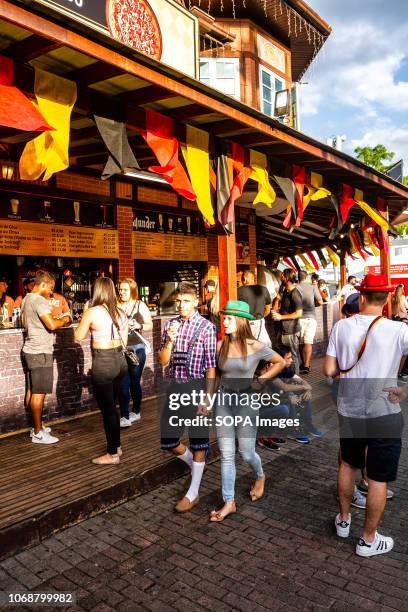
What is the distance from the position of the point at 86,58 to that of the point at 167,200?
6049 mm

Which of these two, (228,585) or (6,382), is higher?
(6,382)

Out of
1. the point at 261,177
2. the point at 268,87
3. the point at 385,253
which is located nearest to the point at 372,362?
the point at 261,177

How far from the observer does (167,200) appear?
1034 cm

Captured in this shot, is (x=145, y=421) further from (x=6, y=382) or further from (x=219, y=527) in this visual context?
(x=219, y=527)

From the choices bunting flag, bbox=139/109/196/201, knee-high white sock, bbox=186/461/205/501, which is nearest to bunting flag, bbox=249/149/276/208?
bunting flag, bbox=139/109/196/201

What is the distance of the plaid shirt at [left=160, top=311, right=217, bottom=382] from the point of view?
4.00 meters

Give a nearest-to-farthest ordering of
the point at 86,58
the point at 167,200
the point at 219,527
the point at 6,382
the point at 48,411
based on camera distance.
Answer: the point at 219,527, the point at 86,58, the point at 6,382, the point at 48,411, the point at 167,200

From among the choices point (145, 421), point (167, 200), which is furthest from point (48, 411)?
point (167, 200)

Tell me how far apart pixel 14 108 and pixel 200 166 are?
264cm

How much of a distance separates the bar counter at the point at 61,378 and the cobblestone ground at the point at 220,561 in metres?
2.24

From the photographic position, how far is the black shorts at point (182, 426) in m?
4.05

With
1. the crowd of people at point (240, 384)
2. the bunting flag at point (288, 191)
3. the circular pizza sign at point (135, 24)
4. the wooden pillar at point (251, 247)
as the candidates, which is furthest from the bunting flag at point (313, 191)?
the wooden pillar at point (251, 247)

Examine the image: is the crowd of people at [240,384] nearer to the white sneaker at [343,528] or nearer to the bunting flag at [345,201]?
the white sneaker at [343,528]

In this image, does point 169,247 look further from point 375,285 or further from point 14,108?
point 375,285
